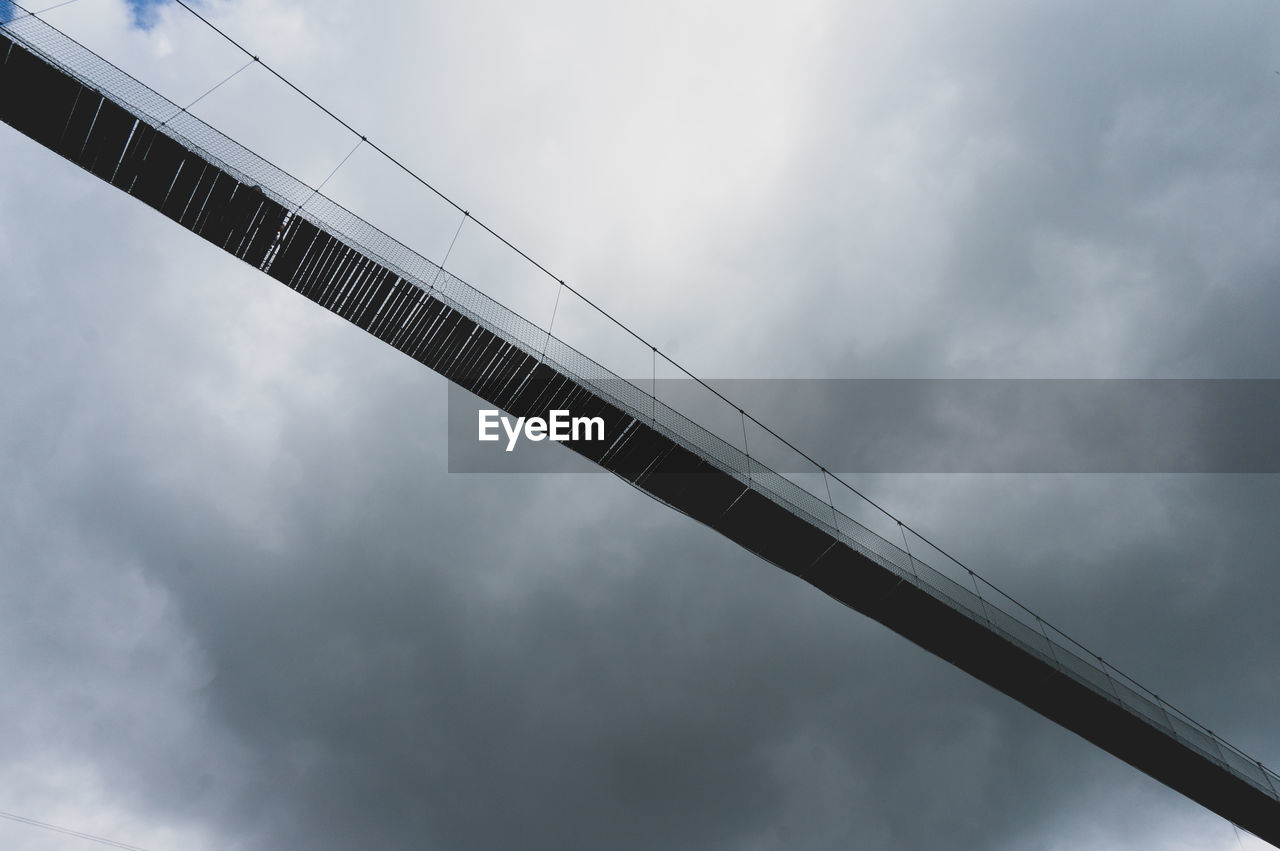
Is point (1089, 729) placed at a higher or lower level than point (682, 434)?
lower

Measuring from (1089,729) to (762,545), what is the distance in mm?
10499

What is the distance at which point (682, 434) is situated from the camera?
14680mm

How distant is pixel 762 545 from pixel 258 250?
11212mm

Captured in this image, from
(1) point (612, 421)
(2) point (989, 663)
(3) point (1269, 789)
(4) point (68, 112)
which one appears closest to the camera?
(4) point (68, 112)

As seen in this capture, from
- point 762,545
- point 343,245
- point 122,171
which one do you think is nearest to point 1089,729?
point 762,545

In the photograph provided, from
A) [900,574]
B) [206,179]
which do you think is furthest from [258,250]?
[900,574]

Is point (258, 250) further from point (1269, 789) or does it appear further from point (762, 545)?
point (1269, 789)

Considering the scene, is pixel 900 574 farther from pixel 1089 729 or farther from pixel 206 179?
pixel 206 179

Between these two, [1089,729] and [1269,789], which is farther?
[1269,789]

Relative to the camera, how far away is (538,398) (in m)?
14.1

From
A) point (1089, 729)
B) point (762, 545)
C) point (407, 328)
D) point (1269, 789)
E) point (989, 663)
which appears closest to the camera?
point (407, 328)

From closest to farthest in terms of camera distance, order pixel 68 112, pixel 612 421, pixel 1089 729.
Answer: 1. pixel 68 112
2. pixel 612 421
3. pixel 1089 729

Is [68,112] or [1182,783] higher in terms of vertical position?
[68,112]

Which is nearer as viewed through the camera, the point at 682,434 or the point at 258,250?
the point at 258,250
